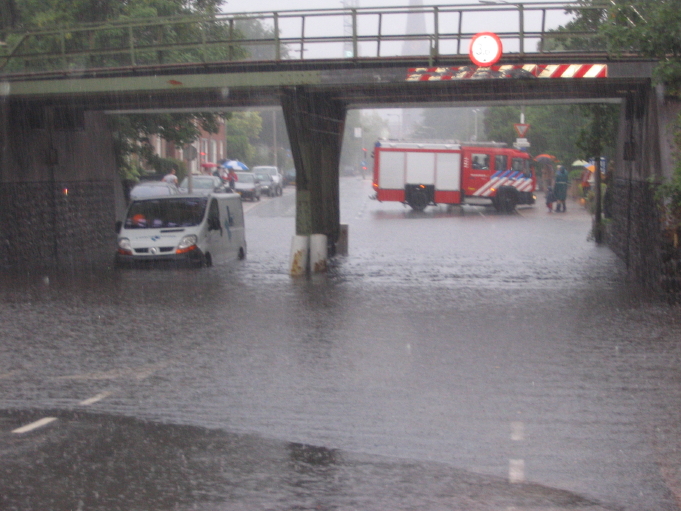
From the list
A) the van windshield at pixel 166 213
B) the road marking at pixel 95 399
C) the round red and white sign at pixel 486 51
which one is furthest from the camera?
the van windshield at pixel 166 213

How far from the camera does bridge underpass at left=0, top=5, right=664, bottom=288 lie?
55.7ft

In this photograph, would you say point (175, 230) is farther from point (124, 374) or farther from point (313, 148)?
point (124, 374)

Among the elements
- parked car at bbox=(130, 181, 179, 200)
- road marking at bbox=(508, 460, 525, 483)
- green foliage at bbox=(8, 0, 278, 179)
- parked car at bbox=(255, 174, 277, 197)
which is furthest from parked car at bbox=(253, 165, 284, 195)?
road marking at bbox=(508, 460, 525, 483)

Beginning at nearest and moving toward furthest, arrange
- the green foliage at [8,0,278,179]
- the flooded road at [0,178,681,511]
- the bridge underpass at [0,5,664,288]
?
the flooded road at [0,178,681,511] → the bridge underpass at [0,5,664,288] → the green foliage at [8,0,278,179]

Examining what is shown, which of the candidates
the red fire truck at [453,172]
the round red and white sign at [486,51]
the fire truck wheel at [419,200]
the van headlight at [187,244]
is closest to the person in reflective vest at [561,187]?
the red fire truck at [453,172]

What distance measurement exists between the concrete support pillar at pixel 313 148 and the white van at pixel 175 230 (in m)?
1.79

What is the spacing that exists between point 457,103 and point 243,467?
16934mm

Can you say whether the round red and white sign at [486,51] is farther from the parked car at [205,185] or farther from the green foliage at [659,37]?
the parked car at [205,185]

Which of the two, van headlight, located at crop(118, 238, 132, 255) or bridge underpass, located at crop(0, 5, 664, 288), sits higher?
bridge underpass, located at crop(0, 5, 664, 288)

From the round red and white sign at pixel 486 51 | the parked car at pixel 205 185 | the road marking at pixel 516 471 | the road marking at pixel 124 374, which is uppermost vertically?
the round red and white sign at pixel 486 51

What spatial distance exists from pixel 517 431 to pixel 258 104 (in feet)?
54.2

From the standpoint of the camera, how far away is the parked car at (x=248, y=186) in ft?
172

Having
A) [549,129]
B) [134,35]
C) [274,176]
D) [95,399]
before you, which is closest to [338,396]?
[95,399]

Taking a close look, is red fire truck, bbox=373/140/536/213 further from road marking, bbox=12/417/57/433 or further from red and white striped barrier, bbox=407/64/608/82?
road marking, bbox=12/417/57/433
